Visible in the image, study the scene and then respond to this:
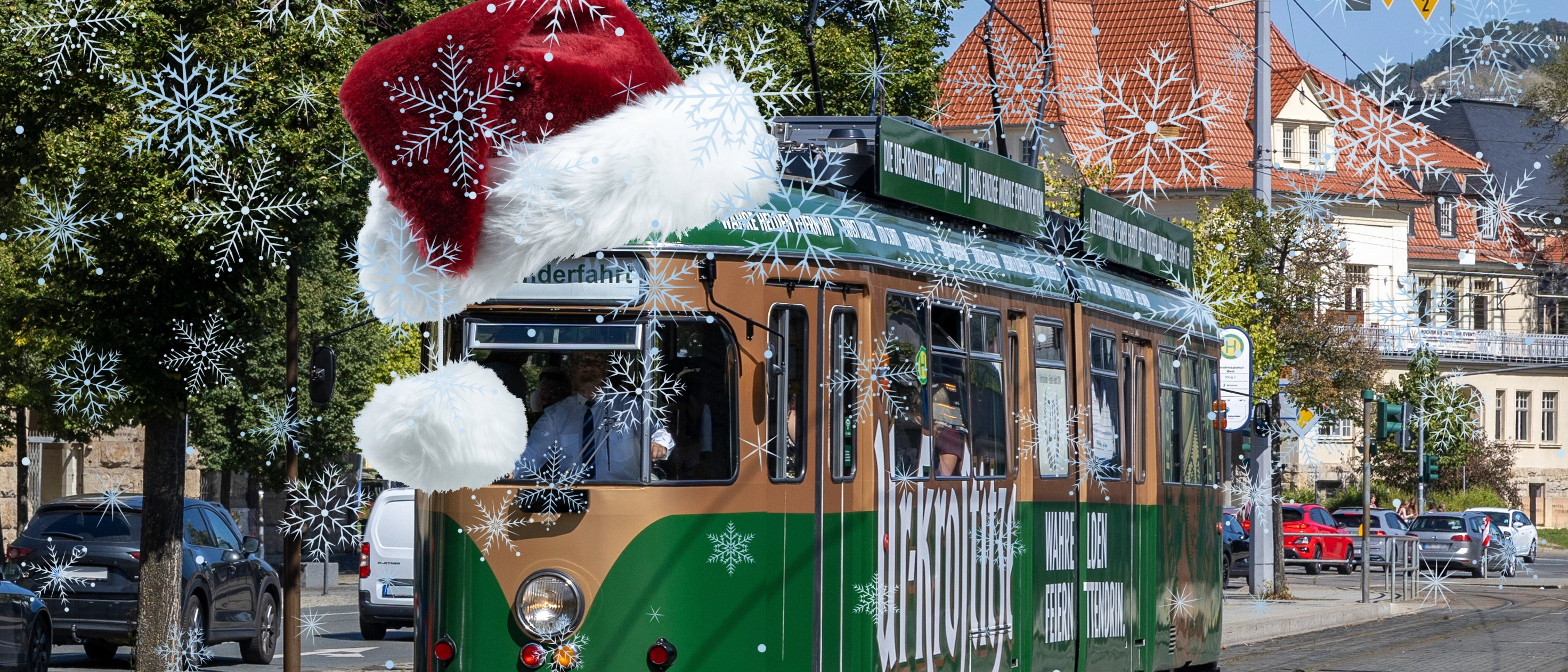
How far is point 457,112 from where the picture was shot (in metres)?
6.67

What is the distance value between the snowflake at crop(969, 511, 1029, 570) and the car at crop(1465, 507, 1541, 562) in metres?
28.8

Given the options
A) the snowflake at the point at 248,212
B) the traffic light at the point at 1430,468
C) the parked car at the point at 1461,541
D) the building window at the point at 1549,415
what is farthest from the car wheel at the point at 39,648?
the parked car at the point at 1461,541

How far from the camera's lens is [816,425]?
8102mm

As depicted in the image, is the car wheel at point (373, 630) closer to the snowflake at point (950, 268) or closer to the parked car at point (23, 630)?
the parked car at point (23, 630)

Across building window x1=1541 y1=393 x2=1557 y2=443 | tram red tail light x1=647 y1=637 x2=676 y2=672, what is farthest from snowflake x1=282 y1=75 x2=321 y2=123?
building window x1=1541 y1=393 x2=1557 y2=443

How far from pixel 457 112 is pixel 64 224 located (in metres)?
7.10

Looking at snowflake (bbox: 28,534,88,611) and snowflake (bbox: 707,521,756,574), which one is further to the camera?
snowflake (bbox: 28,534,88,611)

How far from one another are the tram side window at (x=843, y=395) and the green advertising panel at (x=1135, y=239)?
134 inches

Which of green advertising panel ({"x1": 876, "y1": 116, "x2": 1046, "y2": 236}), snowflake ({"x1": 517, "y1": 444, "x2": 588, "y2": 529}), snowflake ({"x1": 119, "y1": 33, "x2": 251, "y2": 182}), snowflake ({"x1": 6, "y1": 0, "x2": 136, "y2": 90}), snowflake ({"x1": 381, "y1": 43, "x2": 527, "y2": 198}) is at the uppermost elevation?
snowflake ({"x1": 6, "y1": 0, "x2": 136, "y2": 90})

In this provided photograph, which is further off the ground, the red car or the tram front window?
the tram front window

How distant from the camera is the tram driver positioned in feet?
24.7

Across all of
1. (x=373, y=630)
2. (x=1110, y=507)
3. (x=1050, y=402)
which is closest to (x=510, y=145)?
(x=1050, y=402)

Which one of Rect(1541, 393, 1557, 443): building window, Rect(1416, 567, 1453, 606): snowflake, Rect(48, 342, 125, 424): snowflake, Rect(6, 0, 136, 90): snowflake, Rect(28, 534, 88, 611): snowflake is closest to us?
Rect(6, 0, 136, 90): snowflake

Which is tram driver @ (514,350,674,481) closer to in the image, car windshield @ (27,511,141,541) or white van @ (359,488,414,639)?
car windshield @ (27,511,141,541)
